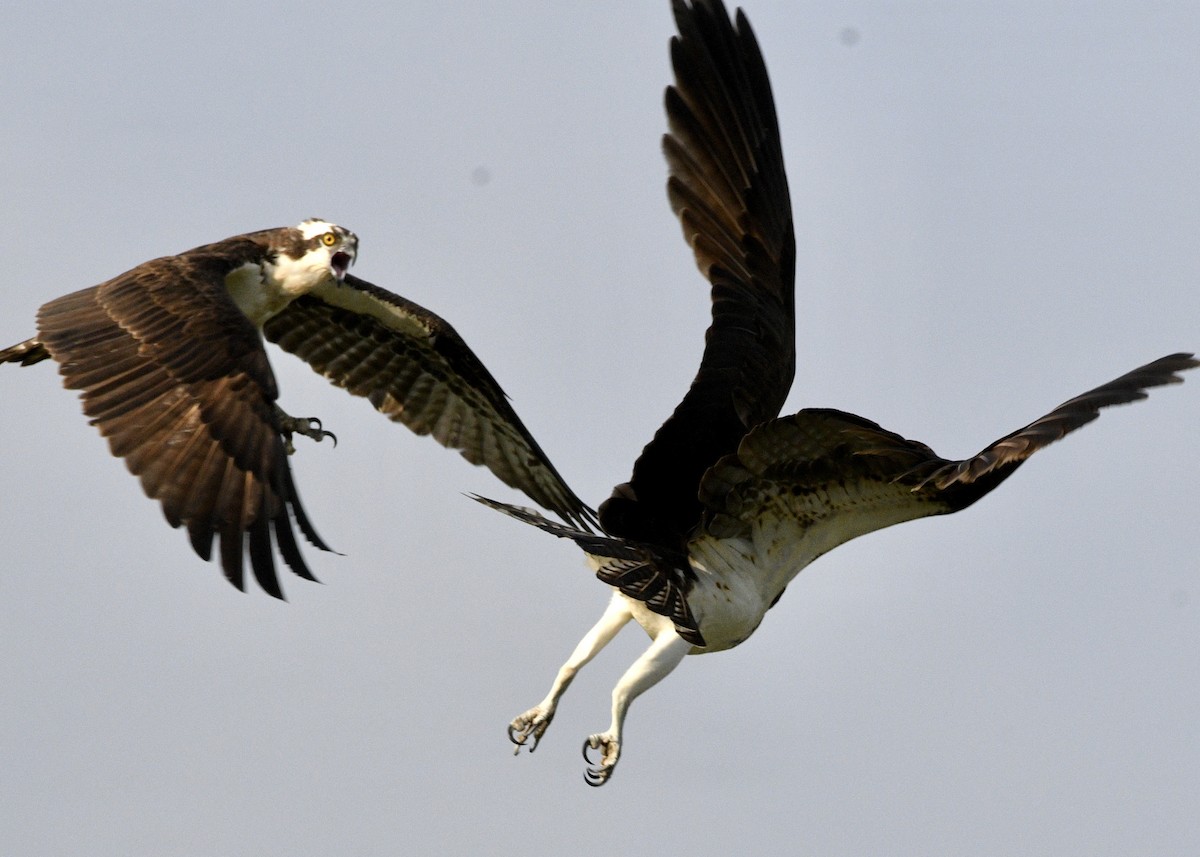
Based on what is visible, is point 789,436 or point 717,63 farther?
point 717,63

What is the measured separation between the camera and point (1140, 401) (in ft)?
32.6

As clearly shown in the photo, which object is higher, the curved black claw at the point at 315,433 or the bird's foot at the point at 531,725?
the curved black claw at the point at 315,433

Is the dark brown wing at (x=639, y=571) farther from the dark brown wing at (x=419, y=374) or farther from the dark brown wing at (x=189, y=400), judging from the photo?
the dark brown wing at (x=419, y=374)

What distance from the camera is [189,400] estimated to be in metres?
11.5

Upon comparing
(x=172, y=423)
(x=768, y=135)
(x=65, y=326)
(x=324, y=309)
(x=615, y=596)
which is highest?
(x=768, y=135)

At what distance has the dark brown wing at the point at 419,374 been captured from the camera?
14633 millimetres

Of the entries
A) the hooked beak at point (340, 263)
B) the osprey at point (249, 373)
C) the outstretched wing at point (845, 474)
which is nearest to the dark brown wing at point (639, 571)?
the outstretched wing at point (845, 474)

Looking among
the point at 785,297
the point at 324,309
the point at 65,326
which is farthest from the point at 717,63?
the point at 65,326

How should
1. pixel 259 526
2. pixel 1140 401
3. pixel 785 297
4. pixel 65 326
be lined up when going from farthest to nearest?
pixel 785 297 → pixel 65 326 → pixel 259 526 → pixel 1140 401

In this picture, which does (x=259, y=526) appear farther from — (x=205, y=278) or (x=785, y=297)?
(x=785, y=297)

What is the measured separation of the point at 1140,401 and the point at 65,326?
645 cm

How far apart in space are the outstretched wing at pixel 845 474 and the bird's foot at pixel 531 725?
66.0 inches

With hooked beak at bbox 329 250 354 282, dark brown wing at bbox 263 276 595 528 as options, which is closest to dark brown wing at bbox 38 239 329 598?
hooked beak at bbox 329 250 354 282

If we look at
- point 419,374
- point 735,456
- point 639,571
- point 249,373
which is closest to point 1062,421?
point 735,456
